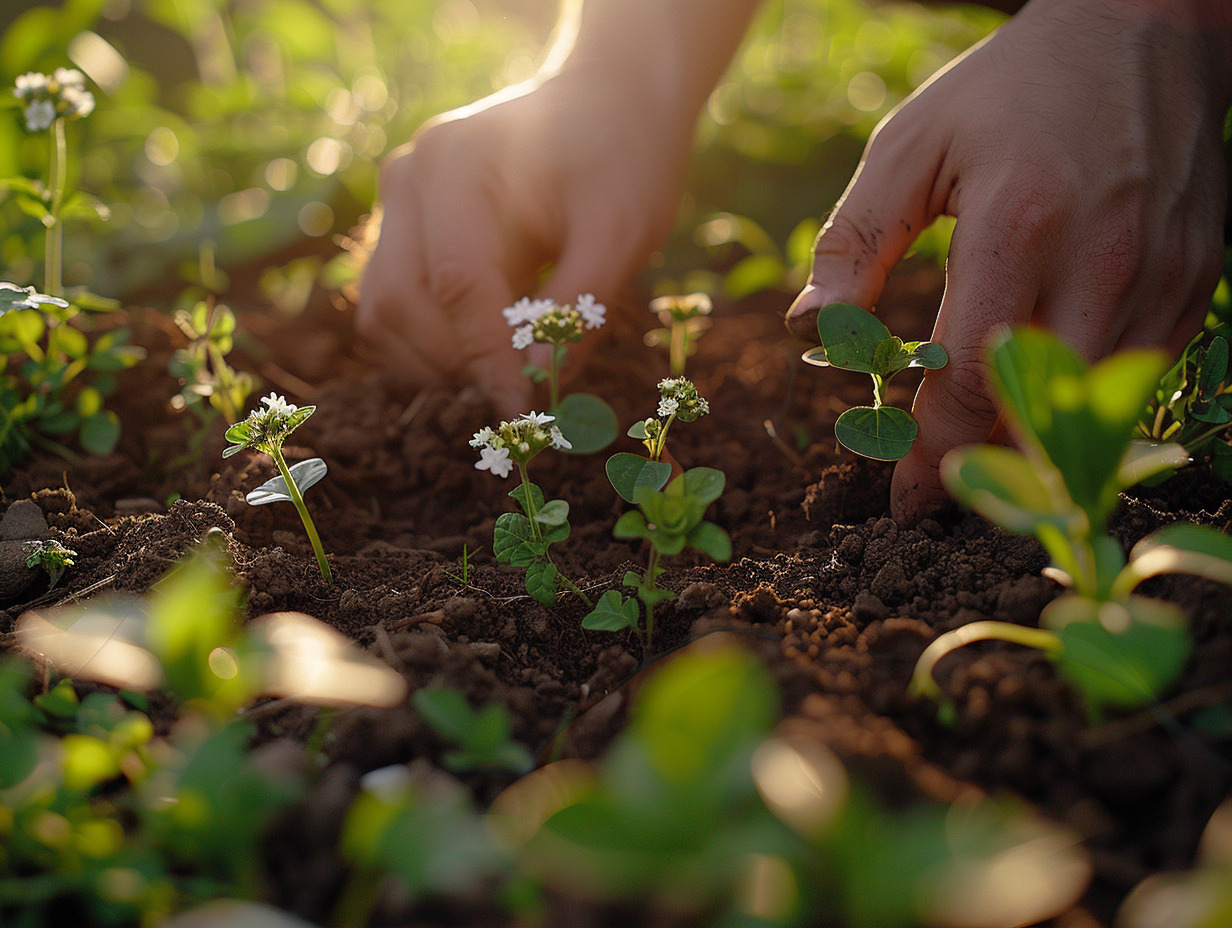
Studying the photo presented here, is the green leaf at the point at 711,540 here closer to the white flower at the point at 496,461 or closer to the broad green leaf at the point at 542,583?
the broad green leaf at the point at 542,583

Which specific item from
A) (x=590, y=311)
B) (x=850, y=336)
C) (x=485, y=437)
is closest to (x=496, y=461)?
(x=485, y=437)

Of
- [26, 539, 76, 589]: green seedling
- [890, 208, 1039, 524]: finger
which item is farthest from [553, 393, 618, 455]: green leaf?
[26, 539, 76, 589]: green seedling

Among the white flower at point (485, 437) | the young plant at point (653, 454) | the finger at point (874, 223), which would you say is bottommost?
the young plant at point (653, 454)

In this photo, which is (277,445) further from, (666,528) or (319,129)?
(319,129)

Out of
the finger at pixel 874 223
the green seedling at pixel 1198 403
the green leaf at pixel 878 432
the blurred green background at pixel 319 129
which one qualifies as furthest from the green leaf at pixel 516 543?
the blurred green background at pixel 319 129

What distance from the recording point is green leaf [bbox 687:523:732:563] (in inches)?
40.0

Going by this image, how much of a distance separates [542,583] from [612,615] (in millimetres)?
149

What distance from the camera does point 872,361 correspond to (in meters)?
1.29

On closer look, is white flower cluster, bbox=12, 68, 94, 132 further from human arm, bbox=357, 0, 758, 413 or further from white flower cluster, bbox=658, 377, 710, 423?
white flower cluster, bbox=658, 377, 710, 423

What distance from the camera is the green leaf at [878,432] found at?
124 cm

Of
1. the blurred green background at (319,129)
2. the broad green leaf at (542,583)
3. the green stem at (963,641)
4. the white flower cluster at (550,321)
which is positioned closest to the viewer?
the green stem at (963,641)

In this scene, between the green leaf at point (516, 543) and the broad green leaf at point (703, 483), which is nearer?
the broad green leaf at point (703, 483)

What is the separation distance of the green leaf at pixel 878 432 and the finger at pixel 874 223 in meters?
0.22

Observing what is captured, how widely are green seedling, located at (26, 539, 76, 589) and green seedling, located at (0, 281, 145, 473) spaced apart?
1.42 feet
